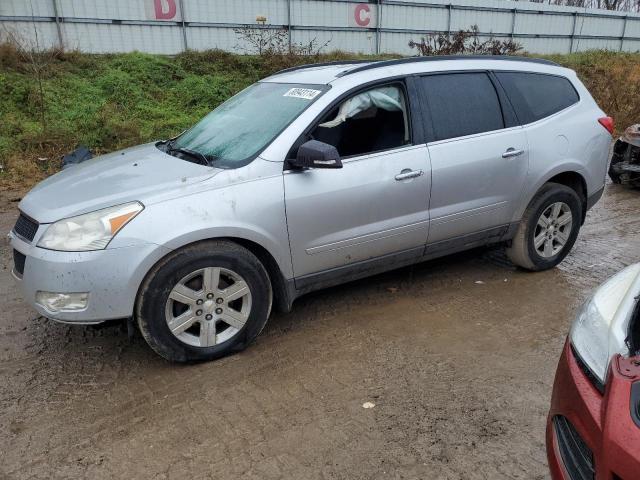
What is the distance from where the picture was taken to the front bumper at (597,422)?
62.7 inches

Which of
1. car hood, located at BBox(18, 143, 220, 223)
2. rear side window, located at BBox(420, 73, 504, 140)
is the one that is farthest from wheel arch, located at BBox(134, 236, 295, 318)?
rear side window, located at BBox(420, 73, 504, 140)

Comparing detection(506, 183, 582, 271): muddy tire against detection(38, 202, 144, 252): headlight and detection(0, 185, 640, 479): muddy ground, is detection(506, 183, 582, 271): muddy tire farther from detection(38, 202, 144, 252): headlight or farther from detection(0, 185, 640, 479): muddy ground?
detection(38, 202, 144, 252): headlight

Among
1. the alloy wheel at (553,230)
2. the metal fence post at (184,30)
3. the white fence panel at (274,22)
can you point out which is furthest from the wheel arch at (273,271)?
the metal fence post at (184,30)

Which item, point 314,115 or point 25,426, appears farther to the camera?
point 314,115

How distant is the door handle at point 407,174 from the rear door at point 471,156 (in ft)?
0.49

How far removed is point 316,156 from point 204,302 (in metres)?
1.15

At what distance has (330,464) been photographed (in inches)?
105

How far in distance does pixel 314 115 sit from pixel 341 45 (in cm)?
1347

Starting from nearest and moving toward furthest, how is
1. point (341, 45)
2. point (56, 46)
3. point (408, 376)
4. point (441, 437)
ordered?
point (441, 437) < point (408, 376) < point (56, 46) < point (341, 45)

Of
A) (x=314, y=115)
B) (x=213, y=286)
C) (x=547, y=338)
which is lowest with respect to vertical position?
(x=547, y=338)

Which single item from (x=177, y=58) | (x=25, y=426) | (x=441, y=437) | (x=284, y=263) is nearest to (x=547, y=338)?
(x=441, y=437)

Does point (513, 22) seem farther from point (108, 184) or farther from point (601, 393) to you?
point (601, 393)

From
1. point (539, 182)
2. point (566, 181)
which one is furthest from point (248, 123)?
point (566, 181)

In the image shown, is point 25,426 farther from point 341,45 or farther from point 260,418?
point 341,45
